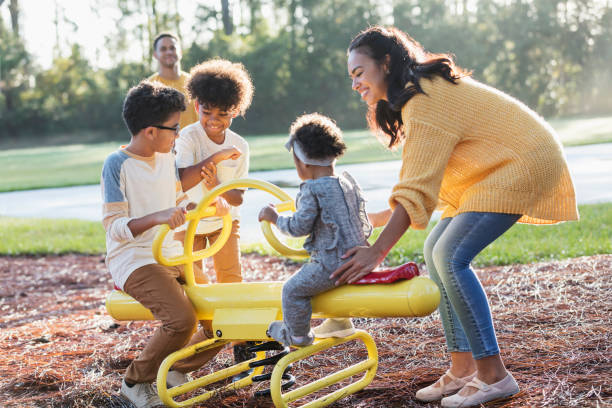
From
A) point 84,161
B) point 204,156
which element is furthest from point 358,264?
point 84,161

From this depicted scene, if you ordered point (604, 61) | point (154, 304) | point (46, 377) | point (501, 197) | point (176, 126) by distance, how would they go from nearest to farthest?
point (501, 197) → point (154, 304) → point (176, 126) → point (46, 377) → point (604, 61)

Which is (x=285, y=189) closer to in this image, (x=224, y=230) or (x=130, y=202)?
(x=224, y=230)

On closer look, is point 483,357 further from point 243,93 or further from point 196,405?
point 243,93

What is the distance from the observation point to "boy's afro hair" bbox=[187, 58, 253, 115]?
3578mm

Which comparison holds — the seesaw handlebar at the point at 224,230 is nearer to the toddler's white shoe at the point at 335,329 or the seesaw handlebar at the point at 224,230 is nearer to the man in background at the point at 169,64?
the toddler's white shoe at the point at 335,329

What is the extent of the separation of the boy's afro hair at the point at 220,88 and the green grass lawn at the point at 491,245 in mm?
3011

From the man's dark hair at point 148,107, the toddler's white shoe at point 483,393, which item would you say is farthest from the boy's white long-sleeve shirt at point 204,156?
the toddler's white shoe at point 483,393

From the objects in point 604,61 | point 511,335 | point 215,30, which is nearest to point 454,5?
point 604,61

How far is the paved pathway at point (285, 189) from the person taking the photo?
9.54m

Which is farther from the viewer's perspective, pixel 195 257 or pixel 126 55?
pixel 126 55

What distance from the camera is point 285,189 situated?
1186cm

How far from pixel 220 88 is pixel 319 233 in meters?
1.24

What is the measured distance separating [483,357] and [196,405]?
1.31 metres

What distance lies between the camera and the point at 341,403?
3.05m
